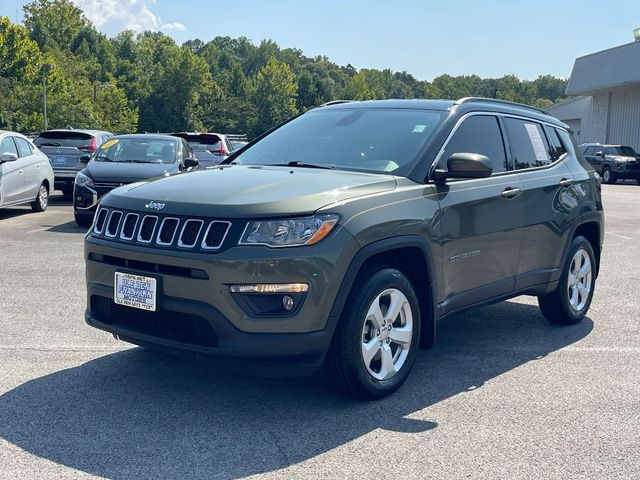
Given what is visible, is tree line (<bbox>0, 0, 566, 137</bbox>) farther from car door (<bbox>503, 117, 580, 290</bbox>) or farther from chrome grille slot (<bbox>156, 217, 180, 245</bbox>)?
chrome grille slot (<bbox>156, 217, 180, 245</bbox>)

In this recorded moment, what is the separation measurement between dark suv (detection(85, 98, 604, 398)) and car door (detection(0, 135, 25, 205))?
872 centimetres

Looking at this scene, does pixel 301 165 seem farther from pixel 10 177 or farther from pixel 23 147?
pixel 23 147

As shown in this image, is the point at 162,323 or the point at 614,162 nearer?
the point at 162,323

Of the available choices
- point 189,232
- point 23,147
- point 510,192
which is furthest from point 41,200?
point 189,232

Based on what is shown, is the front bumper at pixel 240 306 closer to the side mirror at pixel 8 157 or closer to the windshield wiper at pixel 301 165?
the windshield wiper at pixel 301 165

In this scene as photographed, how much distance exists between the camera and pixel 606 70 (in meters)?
43.0

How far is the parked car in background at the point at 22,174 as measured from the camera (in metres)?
13.6

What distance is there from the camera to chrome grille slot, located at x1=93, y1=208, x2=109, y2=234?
15.7 ft

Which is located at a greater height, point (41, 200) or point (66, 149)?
point (66, 149)

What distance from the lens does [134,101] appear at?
4107 inches

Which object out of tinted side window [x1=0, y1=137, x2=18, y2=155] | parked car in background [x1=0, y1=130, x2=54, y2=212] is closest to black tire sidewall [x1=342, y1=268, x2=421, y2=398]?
parked car in background [x1=0, y1=130, x2=54, y2=212]

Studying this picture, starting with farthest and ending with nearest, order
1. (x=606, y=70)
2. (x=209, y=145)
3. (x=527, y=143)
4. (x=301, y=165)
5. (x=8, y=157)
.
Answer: (x=606, y=70) < (x=209, y=145) < (x=8, y=157) < (x=527, y=143) < (x=301, y=165)

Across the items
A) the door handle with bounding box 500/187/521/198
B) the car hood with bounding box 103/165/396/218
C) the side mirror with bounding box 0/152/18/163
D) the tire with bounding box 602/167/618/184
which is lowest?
the tire with bounding box 602/167/618/184

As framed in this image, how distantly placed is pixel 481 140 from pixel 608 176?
101ft
